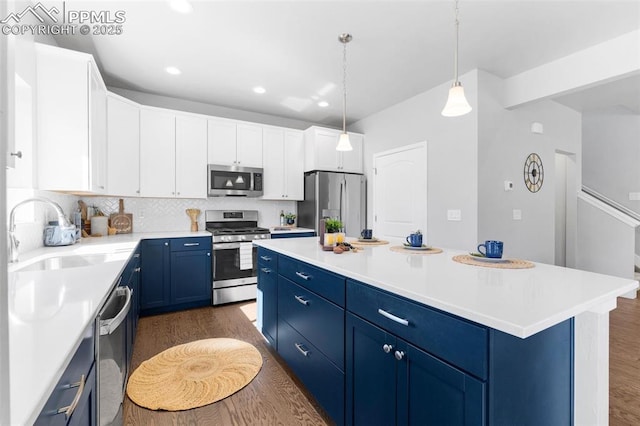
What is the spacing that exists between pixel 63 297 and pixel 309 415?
141cm

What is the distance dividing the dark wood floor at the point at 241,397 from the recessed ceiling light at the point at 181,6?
2699 mm

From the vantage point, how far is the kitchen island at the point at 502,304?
86 cm

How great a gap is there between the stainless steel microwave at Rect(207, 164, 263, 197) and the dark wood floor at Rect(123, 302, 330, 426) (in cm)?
170

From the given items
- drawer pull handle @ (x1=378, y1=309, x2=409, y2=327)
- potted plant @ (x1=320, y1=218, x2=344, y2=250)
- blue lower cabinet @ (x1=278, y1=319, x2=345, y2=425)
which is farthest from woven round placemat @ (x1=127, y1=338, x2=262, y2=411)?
drawer pull handle @ (x1=378, y1=309, x2=409, y2=327)

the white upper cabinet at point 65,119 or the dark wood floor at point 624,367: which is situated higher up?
the white upper cabinet at point 65,119

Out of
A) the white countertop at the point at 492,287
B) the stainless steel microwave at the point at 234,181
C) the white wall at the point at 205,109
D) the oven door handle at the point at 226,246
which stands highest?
the white wall at the point at 205,109

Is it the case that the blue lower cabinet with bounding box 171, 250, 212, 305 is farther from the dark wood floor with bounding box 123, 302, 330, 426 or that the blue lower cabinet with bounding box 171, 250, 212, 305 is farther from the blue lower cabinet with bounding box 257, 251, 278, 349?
the blue lower cabinet with bounding box 257, 251, 278, 349

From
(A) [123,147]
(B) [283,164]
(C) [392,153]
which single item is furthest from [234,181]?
(C) [392,153]

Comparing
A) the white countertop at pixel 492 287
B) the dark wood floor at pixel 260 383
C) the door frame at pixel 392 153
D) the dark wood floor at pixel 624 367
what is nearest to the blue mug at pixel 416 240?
the white countertop at pixel 492 287

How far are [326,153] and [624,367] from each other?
12.3 feet

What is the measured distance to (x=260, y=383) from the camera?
206 cm

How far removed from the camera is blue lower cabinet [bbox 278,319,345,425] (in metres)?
1.50

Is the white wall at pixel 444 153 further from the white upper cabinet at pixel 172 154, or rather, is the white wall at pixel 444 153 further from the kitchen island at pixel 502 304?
the white upper cabinet at pixel 172 154

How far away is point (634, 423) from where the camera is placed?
1.68 metres
